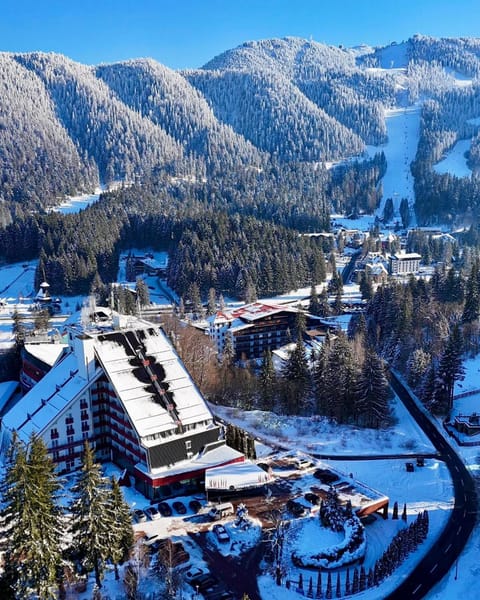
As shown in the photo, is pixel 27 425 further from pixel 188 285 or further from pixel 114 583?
pixel 188 285

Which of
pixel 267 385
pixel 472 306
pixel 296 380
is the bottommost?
pixel 267 385

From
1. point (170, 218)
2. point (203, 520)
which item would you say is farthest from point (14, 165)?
point (203, 520)

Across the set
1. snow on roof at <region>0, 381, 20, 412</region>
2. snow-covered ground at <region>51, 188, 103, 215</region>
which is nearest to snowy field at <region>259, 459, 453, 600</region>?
snow on roof at <region>0, 381, 20, 412</region>

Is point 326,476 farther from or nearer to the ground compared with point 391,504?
farther from the ground

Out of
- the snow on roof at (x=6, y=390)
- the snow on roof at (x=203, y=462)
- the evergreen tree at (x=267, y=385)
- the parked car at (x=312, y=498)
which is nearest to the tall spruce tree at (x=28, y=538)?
the snow on roof at (x=203, y=462)

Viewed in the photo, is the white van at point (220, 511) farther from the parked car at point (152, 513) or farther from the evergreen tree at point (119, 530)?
the evergreen tree at point (119, 530)

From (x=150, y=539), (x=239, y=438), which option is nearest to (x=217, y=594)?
(x=150, y=539)

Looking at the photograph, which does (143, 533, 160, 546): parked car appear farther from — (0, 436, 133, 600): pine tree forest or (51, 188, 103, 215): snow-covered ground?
(51, 188, 103, 215): snow-covered ground

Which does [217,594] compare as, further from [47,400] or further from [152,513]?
[47,400]
